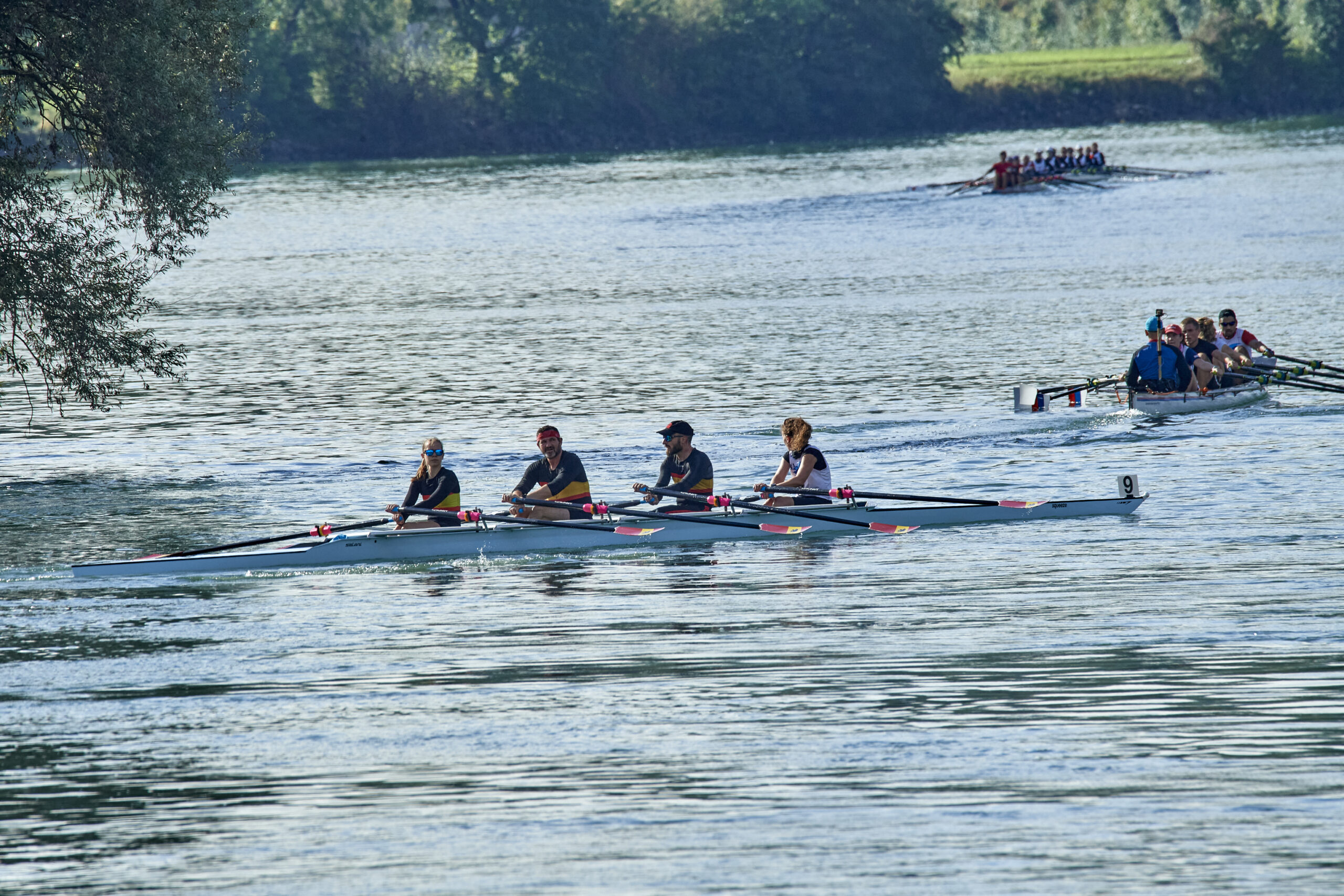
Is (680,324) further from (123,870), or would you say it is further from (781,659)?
(123,870)

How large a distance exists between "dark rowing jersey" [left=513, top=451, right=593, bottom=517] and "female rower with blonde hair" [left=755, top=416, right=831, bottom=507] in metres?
2.06

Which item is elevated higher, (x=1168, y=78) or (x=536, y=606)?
(x=1168, y=78)

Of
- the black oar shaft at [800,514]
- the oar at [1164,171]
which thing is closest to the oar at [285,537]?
the black oar shaft at [800,514]

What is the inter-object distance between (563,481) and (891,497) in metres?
3.83

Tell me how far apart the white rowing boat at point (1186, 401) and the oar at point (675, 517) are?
952 cm

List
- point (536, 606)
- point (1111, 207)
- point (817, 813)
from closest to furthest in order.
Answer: point (817, 813)
point (536, 606)
point (1111, 207)

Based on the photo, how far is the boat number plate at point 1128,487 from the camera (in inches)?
799

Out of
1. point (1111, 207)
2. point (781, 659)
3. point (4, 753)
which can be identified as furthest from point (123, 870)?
point (1111, 207)

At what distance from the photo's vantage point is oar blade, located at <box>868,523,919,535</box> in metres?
Result: 20.0

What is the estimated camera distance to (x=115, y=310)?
79.3 feet

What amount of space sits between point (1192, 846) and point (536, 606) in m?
8.00

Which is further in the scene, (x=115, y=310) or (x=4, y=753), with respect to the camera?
(x=115, y=310)

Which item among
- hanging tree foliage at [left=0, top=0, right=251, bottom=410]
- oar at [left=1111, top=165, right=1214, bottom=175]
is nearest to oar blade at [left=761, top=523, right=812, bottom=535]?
hanging tree foliage at [left=0, top=0, right=251, bottom=410]

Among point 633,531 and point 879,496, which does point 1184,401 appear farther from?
point 633,531
